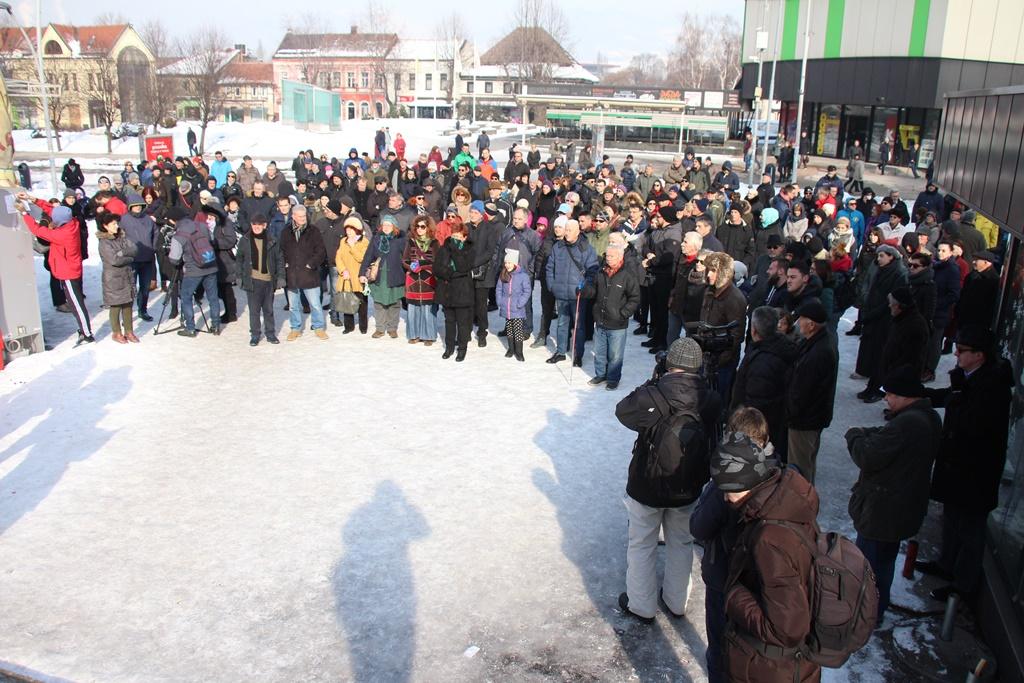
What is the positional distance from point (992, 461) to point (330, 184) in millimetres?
13594

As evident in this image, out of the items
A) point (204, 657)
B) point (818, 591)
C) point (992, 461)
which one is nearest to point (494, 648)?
point (204, 657)

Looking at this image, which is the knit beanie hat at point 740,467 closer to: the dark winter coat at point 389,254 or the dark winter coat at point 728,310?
the dark winter coat at point 728,310

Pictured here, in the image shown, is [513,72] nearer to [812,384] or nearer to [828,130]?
[828,130]

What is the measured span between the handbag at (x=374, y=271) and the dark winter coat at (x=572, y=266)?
7.70 feet

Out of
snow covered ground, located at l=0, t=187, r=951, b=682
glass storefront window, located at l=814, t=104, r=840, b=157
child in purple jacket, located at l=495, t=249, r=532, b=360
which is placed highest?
glass storefront window, located at l=814, t=104, r=840, b=157

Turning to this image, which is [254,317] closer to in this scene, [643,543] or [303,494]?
[303,494]

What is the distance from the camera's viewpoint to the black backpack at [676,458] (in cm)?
456

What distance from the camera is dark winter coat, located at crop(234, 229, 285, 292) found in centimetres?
1024

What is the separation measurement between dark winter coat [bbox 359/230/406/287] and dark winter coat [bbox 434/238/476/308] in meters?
0.81

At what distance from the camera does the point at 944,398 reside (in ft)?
17.2

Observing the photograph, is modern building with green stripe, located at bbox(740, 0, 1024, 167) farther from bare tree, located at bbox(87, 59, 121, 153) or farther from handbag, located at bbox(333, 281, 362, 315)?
bare tree, located at bbox(87, 59, 121, 153)

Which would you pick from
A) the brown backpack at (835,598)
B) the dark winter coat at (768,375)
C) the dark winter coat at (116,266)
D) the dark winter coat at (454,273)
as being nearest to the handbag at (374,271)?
the dark winter coat at (454,273)

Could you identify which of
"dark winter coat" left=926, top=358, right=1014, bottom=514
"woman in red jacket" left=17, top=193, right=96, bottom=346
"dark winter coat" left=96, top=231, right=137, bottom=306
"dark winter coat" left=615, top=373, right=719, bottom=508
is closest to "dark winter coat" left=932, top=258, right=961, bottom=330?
"dark winter coat" left=926, top=358, right=1014, bottom=514

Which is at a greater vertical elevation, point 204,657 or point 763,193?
point 763,193
